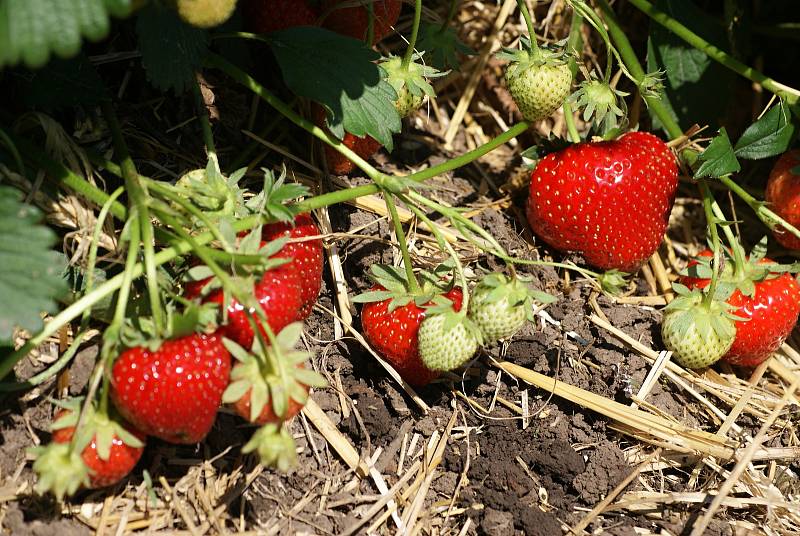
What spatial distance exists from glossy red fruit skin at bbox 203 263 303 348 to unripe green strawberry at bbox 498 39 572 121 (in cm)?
68

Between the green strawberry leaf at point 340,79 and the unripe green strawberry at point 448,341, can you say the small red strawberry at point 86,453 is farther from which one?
the green strawberry leaf at point 340,79

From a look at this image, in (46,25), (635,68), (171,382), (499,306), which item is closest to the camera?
(46,25)

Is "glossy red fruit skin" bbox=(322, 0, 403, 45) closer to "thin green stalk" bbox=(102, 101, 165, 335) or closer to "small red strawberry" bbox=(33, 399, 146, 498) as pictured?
"thin green stalk" bbox=(102, 101, 165, 335)

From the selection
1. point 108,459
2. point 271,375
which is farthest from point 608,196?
point 108,459

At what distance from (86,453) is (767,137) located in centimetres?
156

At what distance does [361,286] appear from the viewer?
1894 millimetres

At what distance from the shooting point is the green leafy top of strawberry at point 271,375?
1.30 m

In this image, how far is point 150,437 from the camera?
1.61 metres

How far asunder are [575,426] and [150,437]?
0.85 meters

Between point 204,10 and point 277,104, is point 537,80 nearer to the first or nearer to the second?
point 277,104

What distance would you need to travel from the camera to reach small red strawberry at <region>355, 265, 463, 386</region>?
168cm

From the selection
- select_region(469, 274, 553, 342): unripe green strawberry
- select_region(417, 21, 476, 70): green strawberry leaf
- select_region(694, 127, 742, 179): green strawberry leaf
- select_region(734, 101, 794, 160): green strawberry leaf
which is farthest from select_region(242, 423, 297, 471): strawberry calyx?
select_region(734, 101, 794, 160): green strawberry leaf

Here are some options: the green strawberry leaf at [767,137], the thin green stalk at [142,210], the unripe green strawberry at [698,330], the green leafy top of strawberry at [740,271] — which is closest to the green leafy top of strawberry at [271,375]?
the thin green stalk at [142,210]

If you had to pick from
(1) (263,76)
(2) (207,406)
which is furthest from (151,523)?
(1) (263,76)
